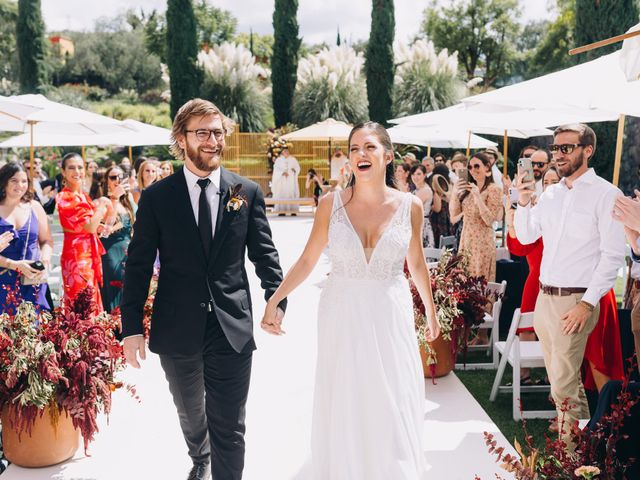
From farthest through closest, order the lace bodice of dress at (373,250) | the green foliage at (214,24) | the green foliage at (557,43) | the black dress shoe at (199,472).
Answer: the green foliage at (214,24)
the green foliage at (557,43)
the black dress shoe at (199,472)
the lace bodice of dress at (373,250)

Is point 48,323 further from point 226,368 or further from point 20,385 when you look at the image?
point 226,368

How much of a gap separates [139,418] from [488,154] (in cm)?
467

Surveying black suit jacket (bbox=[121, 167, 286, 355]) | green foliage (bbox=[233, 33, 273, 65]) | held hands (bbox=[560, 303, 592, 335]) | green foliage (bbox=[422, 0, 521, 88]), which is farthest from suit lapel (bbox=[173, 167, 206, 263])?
green foliage (bbox=[233, 33, 273, 65])

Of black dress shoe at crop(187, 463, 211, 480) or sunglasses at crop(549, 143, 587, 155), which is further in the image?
sunglasses at crop(549, 143, 587, 155)

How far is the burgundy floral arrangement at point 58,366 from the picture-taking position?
4.15m

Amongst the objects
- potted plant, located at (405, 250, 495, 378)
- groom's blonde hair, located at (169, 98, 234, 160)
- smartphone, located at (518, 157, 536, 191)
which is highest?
groom's blonde hair, located at (169, 98, 234, 160)

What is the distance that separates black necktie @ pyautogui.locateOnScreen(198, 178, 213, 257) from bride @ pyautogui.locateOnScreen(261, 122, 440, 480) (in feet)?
1.58

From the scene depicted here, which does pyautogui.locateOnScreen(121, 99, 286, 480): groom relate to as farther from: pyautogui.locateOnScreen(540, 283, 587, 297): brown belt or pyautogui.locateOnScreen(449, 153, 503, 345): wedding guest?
pyautogui.locateOnScreen(449, 153, 503, 345): wedding guest

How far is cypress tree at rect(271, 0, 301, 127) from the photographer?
30.9m

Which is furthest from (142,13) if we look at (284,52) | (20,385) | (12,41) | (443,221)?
(20,385)

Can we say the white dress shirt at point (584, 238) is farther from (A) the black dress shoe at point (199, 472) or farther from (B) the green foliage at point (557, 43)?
(B) the green foliage at point (557, 43)

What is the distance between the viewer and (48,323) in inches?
175

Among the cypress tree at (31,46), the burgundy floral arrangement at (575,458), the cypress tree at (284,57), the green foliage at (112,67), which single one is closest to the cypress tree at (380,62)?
the cypress tree at (284,57)

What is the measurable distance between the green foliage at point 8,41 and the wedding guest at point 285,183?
120 ft
